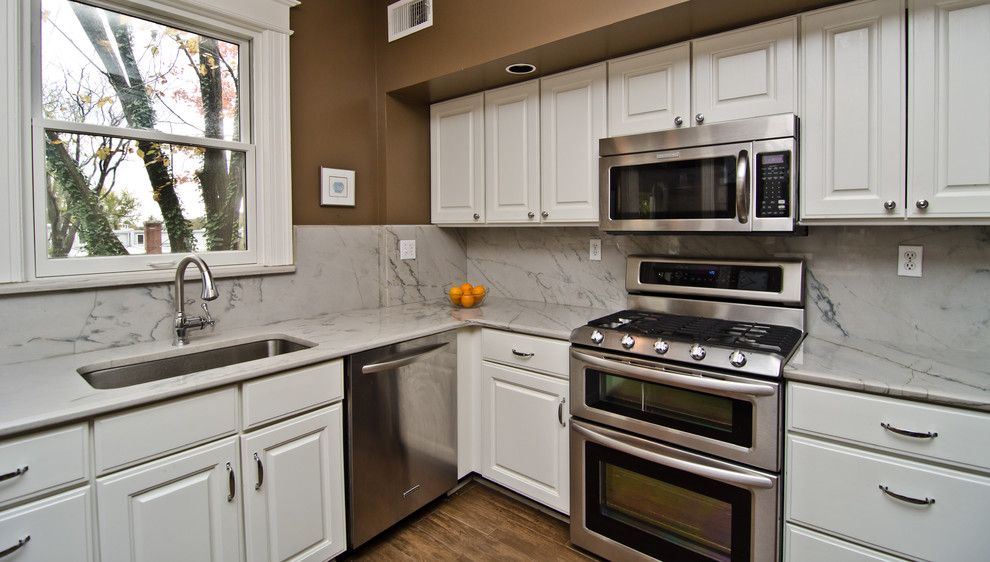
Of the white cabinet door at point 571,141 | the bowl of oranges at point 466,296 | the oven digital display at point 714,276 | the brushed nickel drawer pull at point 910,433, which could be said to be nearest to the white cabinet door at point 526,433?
the bowl of oranges at point 466,296

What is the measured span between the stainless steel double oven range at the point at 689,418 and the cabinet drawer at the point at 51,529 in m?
1.59

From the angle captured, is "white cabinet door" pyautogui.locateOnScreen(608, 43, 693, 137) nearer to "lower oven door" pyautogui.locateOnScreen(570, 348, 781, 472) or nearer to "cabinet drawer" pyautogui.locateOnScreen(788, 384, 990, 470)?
"lower oven door" pyautogui.locateOnScreen(570, 348, 781, 472)

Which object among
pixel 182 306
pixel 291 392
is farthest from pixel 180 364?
pixel 291 392

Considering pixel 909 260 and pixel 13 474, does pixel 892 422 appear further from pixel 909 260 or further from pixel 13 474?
pixel 13 474

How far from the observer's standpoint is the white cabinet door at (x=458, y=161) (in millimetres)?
2865

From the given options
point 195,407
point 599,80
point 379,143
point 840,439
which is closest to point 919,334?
point 840,439

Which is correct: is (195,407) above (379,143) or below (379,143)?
below

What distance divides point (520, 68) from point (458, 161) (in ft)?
2.21

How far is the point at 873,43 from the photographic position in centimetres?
168

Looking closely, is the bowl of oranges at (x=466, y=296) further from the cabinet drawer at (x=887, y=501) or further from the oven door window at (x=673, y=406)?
the cabinet drawer at (x=887, y=501)

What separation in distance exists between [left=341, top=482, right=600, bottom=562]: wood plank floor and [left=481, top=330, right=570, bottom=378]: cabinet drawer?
27.6 inches

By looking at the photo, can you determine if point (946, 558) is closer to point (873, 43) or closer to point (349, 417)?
point (873, 43)

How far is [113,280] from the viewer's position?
1.93 meters

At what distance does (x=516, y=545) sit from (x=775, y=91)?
205 cm
